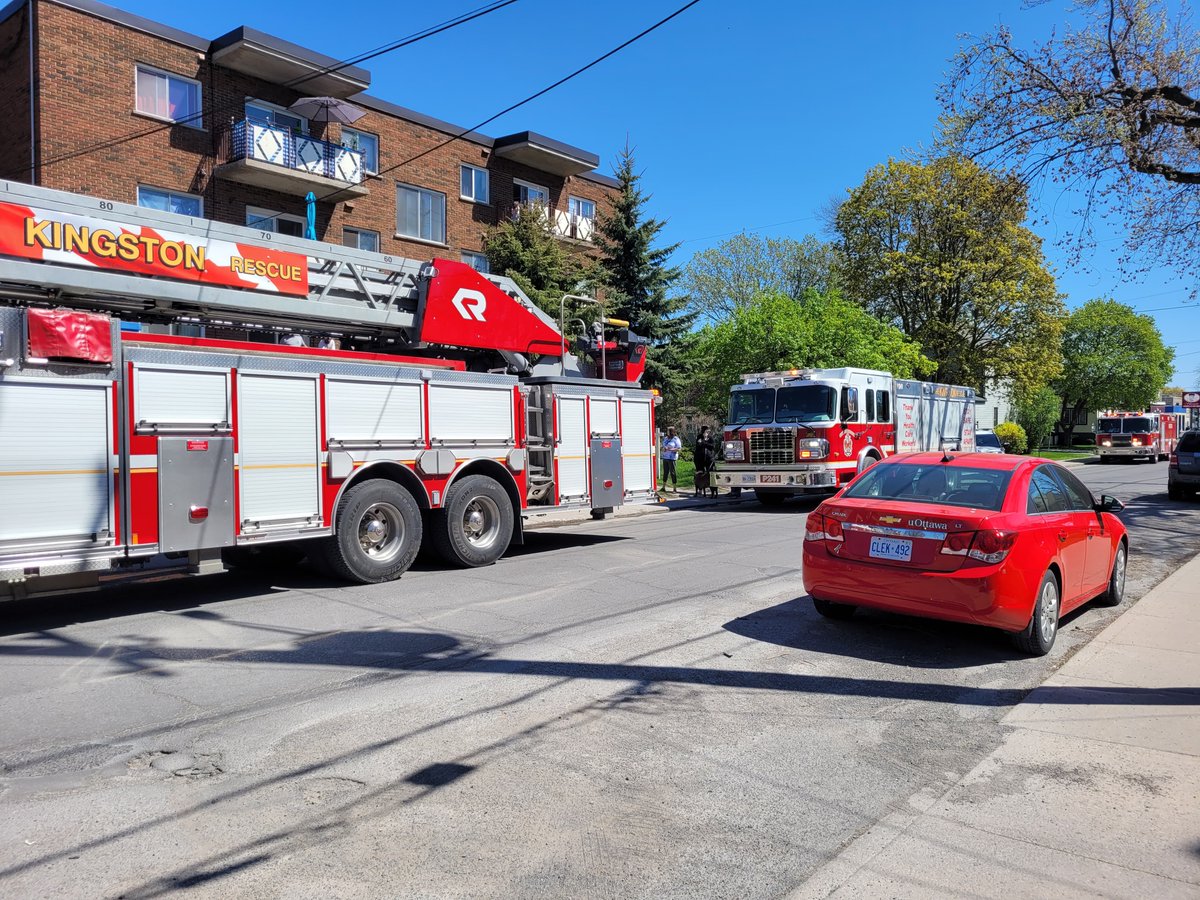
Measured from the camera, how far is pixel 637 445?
13172mm

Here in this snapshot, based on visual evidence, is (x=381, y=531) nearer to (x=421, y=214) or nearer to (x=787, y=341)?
(x=787, y=341)

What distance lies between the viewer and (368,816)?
372 centimetres

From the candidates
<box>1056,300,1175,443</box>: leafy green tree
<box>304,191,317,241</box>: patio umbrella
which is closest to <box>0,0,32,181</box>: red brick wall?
<box>304,191,317,241</box>: patio umbrella

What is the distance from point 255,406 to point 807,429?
1168cm

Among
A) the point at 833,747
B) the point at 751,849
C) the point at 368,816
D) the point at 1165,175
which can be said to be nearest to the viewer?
the point at 751,849

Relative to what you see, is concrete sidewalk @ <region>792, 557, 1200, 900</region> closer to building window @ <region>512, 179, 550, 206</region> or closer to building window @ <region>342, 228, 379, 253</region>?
building window @ <region>342, 228, 379, 253</region>

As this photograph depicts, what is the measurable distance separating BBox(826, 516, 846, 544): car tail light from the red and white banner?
6021mm

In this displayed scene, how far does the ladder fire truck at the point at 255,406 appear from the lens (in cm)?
701

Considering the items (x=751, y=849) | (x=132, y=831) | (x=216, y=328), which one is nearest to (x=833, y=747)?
(x=751, y=849)

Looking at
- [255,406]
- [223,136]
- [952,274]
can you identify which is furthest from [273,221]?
[952,274]

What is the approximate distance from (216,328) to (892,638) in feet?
24.9

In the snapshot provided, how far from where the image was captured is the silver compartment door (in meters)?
7.58

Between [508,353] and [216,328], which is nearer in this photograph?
[216,328]

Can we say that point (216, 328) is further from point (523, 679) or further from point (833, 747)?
point (833, 747)
